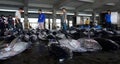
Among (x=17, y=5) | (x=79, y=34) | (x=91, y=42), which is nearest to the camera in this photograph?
(x=91, y=42)

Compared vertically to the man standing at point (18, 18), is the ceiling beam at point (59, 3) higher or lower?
higher

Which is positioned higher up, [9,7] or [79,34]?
[9,7]

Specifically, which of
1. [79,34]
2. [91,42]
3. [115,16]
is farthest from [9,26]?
[115,16]

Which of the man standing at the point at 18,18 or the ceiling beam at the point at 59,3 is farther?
the ceiling beam at the point at 59,3

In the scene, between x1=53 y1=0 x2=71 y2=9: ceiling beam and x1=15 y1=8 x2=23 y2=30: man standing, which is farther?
x1=53 y1=0 x2=71 y2=9: ceiling beam

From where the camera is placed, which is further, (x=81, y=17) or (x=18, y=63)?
(x=81, y=17)

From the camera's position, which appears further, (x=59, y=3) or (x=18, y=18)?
(x=59, y=3)

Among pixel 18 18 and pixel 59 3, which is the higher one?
pixel 59 3

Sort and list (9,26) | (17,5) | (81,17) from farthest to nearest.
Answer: (81,17), (17,5), (9,26)

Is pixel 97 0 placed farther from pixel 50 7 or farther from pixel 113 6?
pixel 50 7

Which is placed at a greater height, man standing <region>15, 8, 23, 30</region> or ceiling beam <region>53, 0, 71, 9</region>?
ceiling beam <region>53, 0, 71, 9</region>

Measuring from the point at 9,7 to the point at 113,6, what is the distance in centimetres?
1665

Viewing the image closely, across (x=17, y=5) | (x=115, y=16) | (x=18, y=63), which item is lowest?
(x=18, y=63)

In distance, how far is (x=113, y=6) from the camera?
79.5 feet
